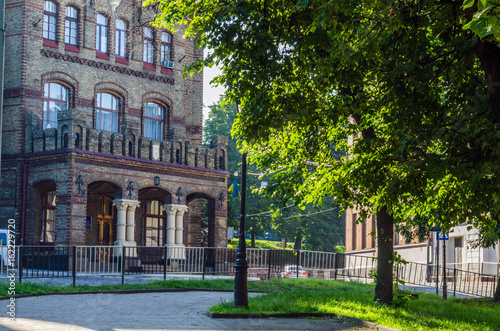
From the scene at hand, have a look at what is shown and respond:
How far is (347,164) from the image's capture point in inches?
468

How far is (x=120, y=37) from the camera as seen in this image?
3228cm

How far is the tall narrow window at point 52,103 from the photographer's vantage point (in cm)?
2919

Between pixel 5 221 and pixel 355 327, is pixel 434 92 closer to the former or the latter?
pixel 355 327

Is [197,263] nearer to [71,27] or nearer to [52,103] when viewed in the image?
[52,103]

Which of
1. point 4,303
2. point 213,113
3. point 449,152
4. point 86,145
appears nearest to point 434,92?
point 449,152

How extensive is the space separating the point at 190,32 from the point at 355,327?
6577mm

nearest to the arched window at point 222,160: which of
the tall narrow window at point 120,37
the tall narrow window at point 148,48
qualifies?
the tall narrow window at point 148,48

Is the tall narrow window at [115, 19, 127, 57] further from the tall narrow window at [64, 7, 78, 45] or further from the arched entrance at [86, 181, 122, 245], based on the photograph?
the arched entrance at [86, 181, 122, 245]

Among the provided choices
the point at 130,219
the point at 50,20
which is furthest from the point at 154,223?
the point at 50,20

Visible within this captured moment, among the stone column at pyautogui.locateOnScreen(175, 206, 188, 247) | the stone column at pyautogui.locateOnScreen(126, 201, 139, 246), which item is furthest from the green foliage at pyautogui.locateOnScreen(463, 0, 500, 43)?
the stone column at pyautogui.locateOnScreen(175, 206, 188, 247)

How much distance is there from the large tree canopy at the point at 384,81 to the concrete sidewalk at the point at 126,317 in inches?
109

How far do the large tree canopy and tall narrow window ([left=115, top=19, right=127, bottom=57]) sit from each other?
2034 centimetres

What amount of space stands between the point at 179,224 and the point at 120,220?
11.0 feet

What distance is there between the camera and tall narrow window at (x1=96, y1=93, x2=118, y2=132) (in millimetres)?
31000
